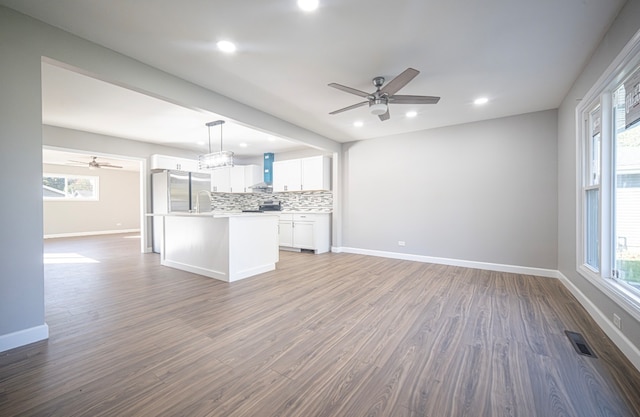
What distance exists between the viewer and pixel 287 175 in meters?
7.02

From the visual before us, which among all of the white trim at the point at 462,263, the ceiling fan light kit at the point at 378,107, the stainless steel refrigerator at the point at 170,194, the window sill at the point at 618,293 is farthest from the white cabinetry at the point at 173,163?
the window sill at the point at 618,293

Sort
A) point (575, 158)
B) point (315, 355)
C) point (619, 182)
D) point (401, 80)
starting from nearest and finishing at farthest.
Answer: point (315, 355)
point (619, 182)
point (401, 80)
point (575, 158)

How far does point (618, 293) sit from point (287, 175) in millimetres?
6126

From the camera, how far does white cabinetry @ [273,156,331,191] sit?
21.2 ft

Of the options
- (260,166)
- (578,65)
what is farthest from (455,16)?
(260,166)

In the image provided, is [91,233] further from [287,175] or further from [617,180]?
[617,180]

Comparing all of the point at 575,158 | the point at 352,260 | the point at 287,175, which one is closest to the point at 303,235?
the point at 352,260

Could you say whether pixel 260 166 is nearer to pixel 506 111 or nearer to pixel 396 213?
pixel 396 213

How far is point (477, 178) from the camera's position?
471 cm

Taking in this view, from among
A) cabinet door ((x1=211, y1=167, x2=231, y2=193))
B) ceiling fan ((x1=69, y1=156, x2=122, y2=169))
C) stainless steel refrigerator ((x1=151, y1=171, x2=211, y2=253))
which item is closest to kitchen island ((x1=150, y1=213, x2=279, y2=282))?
stainless steel refrigerator ((x1=151, y1=171, x2=211, y2=253))

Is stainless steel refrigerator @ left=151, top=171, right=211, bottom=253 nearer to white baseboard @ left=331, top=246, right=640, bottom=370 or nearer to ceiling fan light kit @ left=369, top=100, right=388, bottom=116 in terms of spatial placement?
white baseboard @ left=331, top=246, right=640, bottom=370

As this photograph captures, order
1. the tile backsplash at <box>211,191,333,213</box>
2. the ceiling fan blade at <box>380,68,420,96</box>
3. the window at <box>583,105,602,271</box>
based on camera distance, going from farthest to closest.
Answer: the tile backsplash at <box>211,191,333,213</box> → the window at <box>583,105,602,271</box> → the ceiling fan blade at <box>380,68,420,96</box>

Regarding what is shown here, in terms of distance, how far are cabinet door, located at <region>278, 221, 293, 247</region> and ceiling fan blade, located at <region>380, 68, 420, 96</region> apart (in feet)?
14.0

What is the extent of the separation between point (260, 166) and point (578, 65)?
6.83m
